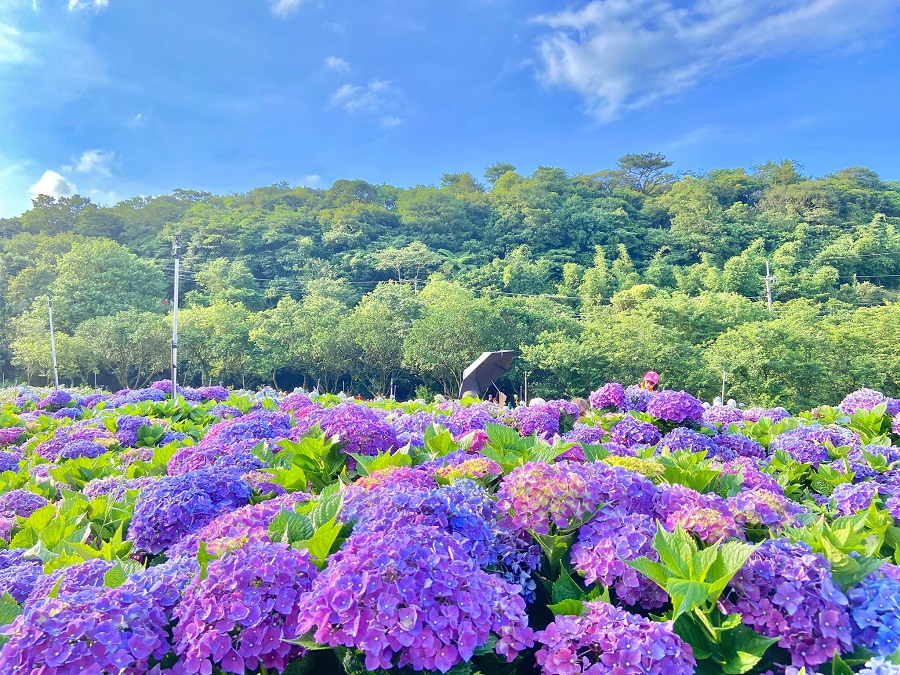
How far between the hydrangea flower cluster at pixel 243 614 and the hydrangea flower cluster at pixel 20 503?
4.83ft

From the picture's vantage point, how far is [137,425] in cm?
350

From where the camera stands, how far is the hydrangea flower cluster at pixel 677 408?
3.24 metres

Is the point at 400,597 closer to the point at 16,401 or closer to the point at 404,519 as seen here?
the point at 404,519

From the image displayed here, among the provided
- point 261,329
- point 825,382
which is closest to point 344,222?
point 261,329

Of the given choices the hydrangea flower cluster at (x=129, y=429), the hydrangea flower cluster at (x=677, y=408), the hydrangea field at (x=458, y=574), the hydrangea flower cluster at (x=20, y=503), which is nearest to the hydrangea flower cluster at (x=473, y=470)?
Answer: the hydrangea field at (x=458, y=574)

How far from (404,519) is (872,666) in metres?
0.88

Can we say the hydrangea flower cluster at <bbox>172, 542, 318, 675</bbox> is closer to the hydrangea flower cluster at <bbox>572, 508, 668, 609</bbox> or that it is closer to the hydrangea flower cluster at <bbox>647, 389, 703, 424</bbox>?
the hydrangea flower cluster at <bbox>572, 508, 668, 609</bbox>

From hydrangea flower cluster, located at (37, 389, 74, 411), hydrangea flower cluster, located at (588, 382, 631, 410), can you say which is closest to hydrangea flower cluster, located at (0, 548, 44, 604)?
hydrangea flower cluster, located at (588, 382, 631, 410)

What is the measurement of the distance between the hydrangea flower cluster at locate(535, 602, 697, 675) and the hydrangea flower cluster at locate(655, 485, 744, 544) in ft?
1.11

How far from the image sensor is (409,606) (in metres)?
1.02

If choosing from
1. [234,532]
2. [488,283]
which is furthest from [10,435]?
[488,283]

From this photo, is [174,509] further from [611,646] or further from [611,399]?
[611,399]

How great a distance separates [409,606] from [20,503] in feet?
6.32

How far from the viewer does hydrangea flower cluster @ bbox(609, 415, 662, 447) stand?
9.82ft
